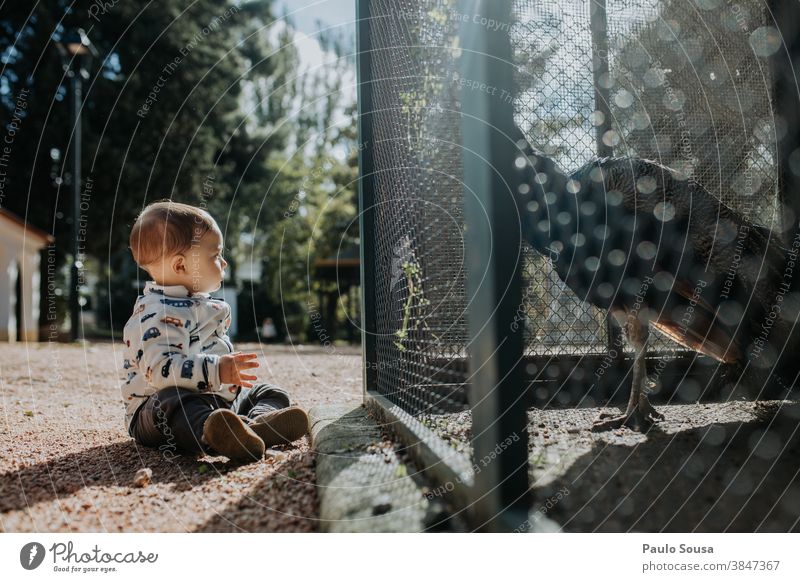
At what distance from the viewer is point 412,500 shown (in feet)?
5.83

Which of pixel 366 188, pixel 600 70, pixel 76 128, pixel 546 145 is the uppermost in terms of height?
pixel 76 128

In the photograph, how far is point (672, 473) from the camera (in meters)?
2.02

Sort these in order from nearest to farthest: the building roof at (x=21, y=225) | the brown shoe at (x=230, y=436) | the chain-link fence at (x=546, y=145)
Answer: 1. the brown shoe at (x=230, y=436)
2. the chain-link fence at (x=546, y=145)
3. the building roof at (x=21, y=225)

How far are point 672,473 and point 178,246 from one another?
2.19m

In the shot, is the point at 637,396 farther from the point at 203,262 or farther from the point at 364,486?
the point at 203,262

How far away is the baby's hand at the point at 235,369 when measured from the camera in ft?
8.07

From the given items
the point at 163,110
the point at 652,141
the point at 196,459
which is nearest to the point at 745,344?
the point at 652,141

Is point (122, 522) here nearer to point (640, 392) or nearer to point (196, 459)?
point (196, 459)

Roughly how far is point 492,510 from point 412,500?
0.30 metres

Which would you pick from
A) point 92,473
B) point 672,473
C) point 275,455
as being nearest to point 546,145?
point 672,473

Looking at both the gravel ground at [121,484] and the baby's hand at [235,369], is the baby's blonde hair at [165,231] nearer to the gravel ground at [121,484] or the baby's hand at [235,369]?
the baby's hand at [235,369]

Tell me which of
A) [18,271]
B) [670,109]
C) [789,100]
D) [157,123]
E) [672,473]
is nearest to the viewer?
[672,473]

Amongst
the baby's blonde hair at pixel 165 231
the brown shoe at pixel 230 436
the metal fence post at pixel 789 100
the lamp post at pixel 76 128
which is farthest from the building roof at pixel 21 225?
the metal fence post at pixel 789 100

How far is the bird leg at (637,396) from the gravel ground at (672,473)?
0.06 meters
